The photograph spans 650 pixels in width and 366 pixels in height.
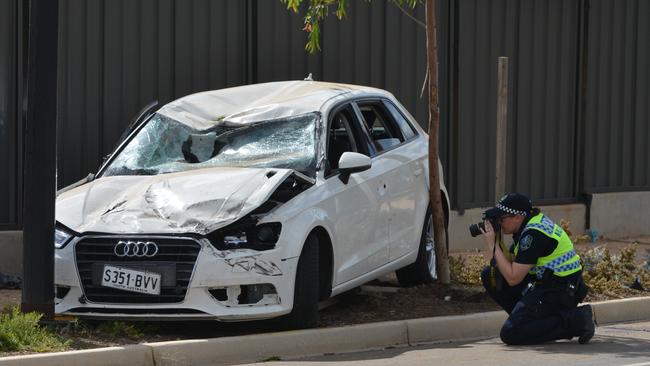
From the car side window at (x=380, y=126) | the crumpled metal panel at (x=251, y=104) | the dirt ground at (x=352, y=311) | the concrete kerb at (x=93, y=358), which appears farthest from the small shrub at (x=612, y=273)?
the concrete kerb at (x=93, y=358)

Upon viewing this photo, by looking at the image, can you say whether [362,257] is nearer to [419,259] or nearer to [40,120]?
[419,259]

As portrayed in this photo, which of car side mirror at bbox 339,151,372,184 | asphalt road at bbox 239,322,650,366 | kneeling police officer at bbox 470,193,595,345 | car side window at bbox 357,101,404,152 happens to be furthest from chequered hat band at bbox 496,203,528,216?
car side window at bbox 357,101,404,152

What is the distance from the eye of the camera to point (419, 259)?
11.5 meters

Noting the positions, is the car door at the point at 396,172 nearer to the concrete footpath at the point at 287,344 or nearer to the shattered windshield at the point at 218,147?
the shattered windshield at the point at 218,147

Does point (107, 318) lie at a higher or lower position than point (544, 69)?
lower

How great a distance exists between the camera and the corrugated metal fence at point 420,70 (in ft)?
40.6

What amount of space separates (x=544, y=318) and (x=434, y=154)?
2.31m

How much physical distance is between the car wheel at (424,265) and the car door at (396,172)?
20cm

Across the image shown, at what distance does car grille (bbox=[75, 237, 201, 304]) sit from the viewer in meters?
8.88

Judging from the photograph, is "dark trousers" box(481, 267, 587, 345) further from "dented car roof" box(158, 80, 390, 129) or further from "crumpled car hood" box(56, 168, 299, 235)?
"dented car roof" box(158, 80, 390, 129)

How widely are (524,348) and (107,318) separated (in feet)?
9.88

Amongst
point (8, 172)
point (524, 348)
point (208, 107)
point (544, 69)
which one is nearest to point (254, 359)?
point (524, 348)

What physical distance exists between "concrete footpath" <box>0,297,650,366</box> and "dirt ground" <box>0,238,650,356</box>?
0.28 metres

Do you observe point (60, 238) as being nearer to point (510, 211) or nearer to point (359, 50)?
point (510, 211)
